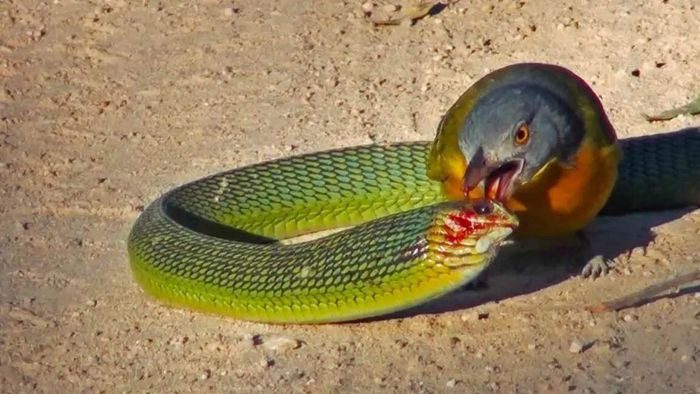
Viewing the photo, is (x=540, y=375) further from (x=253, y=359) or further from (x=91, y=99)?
(x=91, y=99)

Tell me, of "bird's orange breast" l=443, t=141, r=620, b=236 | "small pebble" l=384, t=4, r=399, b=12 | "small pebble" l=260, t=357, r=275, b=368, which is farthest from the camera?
"small pebble" l=384, t=4, r=399, b=12

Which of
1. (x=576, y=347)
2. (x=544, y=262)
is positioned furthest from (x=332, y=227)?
(x=576, y=347)

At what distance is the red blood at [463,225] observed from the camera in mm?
5402

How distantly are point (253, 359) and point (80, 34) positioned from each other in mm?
3683

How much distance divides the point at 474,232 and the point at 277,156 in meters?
2.24

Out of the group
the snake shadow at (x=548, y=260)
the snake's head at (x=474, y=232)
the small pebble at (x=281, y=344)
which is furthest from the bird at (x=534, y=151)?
the small pebble at (x=281, y=344)

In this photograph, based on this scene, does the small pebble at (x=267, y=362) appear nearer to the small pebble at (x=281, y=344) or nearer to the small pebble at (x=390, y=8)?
the small pebble at (x=281, y=344)

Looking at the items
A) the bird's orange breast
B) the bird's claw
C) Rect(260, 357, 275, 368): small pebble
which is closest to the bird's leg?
the bird's claw

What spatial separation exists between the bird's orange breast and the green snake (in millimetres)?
311

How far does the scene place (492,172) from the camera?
19.1 ft

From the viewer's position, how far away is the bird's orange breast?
5918 mm

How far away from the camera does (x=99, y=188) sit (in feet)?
24.1

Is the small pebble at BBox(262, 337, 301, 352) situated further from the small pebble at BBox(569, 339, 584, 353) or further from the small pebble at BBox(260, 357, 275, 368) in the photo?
the small pebble at BBox(569, 339, 584, 353)

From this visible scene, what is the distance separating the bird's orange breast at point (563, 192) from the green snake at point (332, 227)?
311 millimetres
